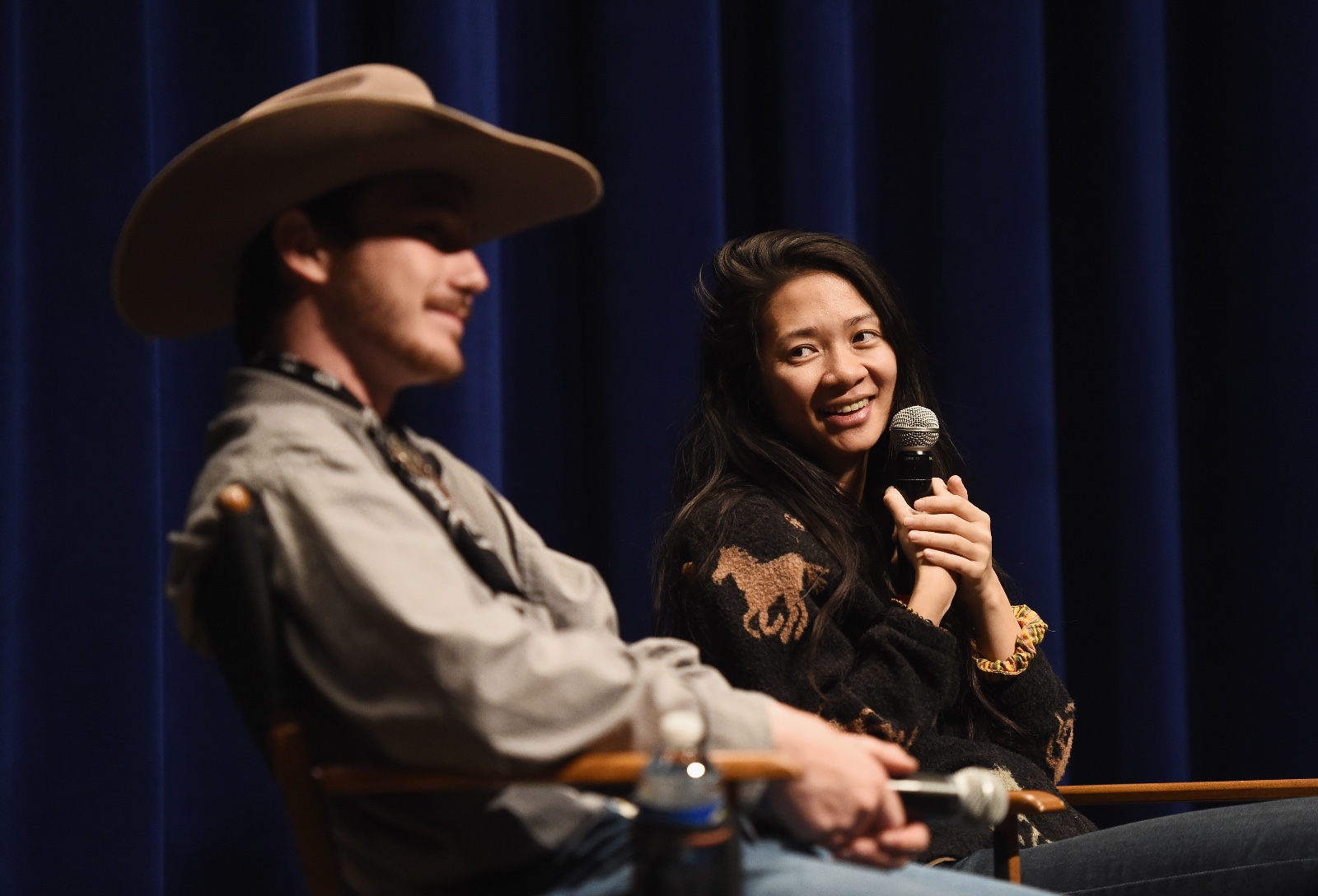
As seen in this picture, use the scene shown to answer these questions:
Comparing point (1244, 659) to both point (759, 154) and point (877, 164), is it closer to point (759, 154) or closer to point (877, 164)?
point (877, 164)

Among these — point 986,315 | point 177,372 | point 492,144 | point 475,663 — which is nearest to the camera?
point 475,663

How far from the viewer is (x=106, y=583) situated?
5.76ft

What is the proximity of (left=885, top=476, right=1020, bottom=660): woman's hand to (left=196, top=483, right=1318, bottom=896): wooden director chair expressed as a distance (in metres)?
0.65

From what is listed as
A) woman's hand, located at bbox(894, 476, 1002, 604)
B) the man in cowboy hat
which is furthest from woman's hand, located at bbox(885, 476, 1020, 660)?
the man in cowboy hat

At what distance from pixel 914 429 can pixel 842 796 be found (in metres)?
0.79

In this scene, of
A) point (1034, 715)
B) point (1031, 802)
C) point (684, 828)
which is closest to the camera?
point (684, 828)

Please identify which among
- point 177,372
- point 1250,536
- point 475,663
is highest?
point 177,372

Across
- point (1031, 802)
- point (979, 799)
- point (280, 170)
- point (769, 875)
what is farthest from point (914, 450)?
point (280, 170)

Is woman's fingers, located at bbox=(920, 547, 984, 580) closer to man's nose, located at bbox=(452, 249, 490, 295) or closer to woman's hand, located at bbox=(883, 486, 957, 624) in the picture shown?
woman's hand, located at bbox=(883, 486, 957, 624)

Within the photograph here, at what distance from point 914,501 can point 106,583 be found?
3.62 feet

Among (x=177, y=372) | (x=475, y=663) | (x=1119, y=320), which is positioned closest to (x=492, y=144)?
(x=475, y=663)

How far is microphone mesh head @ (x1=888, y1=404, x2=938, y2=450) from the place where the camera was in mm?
1721

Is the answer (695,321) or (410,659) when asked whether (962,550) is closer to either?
(695,321)

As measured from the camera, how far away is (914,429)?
5.65 ft
